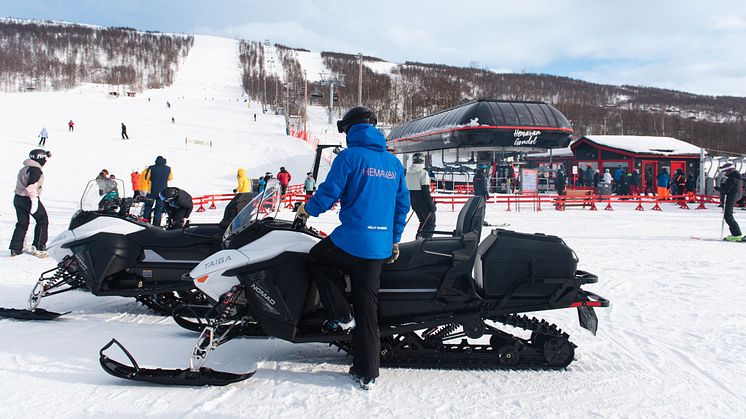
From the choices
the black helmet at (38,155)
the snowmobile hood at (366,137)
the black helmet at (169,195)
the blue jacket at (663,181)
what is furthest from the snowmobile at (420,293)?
the blue jacket at (663,181)

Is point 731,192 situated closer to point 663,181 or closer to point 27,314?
point 27,314

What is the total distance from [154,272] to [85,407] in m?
2.03

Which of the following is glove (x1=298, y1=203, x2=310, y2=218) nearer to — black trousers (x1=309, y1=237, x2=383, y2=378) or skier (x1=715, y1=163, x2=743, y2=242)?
black trousers (x1=309, y1=237, x2=383, y2=378)

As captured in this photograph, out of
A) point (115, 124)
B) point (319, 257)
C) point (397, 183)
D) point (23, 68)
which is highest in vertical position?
point (23, 68)

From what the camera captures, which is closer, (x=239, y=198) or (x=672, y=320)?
(x=672, y=320)

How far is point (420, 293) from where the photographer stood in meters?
3.18

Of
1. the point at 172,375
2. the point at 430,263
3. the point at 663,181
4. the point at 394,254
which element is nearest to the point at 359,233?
the point at 394,254

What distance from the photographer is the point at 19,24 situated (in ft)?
465

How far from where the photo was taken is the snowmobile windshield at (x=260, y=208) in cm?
329

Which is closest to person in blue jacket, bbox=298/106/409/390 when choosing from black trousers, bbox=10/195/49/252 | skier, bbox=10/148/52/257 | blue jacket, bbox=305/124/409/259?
blue jacket, bbox=305/124/409/259

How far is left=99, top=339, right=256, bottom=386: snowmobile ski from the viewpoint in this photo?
2.95 metres

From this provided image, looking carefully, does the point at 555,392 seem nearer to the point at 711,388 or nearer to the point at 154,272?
the point at 711,388

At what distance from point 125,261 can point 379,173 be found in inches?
112

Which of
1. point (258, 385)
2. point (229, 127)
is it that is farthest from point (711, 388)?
point (229, 127)
